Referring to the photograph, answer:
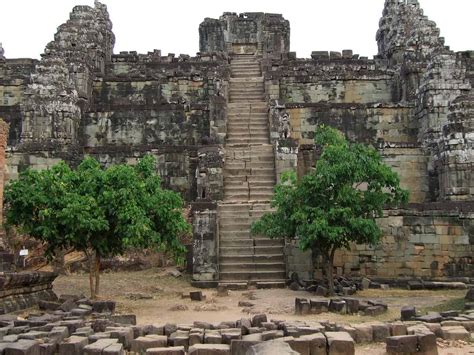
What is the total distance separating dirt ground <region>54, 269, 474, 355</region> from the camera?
1344 cm

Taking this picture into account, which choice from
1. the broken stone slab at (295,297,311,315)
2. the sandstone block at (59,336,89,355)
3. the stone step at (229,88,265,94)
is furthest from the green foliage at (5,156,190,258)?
the stone step at (229,88,265,94)

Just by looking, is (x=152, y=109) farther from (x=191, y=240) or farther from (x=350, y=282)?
(x=350, y=282)

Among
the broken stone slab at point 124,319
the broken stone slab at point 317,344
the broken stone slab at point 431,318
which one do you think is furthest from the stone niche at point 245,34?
the broken stone slab at point 317,344

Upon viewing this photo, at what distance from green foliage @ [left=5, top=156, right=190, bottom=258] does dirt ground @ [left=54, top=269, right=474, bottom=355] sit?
1.51 metres

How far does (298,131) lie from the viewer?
25.0 m

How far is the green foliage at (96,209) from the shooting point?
14.3 meters

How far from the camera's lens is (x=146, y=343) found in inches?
377

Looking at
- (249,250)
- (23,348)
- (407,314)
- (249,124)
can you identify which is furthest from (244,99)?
(23,348)

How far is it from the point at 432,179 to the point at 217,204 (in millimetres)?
7872

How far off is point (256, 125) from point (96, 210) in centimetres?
1126

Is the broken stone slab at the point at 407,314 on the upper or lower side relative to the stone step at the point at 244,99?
lower

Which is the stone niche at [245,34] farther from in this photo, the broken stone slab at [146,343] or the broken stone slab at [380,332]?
the broken stone slab at [146,343]

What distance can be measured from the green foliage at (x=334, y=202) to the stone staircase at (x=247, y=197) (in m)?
1.99

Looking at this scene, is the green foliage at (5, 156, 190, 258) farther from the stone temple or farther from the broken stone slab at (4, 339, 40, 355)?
the broken stone slab at (4, 339, 40, 355)
